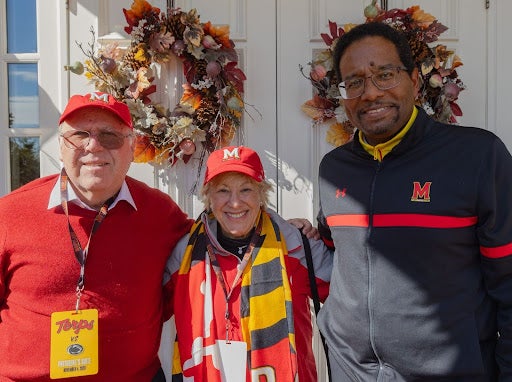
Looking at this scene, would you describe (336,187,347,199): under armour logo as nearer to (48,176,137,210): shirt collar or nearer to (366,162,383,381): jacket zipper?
(366,162,383,381): jacket zipper

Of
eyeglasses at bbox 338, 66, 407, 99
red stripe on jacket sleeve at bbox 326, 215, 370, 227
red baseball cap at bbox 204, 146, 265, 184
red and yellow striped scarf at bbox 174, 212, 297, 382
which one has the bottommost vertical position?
red and yellow striped scarf at bbox 174, 212, 297, 382

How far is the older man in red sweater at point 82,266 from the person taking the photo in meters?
1.70

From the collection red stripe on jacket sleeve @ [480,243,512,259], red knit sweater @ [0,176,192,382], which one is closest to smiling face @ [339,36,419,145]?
red stripe on jacket sleeve @ [480,243,512,259]

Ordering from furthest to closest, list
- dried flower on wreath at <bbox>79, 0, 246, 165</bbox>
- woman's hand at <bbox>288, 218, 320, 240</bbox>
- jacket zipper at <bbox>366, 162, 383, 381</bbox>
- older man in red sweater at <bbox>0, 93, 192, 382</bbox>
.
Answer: dried flower on wreath at <bbox>79, 0, 246, 165</bbox>
woman's hand at <bbox>288, 218, 320, 240</bbox>
older man in red sweater at <bbox>0, 93, 192, 382</bbox>
jacket zipper at <bbox>366, 162, 383, 381</bbox>

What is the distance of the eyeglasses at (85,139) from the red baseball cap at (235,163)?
38cm

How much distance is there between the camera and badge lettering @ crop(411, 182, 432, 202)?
153cm

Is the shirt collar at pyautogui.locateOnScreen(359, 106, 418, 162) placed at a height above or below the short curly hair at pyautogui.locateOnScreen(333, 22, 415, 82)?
below

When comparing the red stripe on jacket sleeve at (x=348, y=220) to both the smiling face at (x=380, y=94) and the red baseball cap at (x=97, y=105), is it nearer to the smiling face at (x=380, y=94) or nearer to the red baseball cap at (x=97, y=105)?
the smiling face at (x=380, y=94)

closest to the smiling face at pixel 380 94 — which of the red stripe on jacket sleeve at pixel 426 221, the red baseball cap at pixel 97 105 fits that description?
the red stripe on jacket sleeve at pixel 426 221

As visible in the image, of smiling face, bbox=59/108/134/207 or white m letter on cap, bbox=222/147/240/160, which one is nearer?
smiling face, bbox=59/108/134/207

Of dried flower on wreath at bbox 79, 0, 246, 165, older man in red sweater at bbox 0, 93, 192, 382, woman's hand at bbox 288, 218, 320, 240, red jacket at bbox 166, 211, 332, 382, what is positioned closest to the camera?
older man in red sweater at bbox 0, 93, 192, 382

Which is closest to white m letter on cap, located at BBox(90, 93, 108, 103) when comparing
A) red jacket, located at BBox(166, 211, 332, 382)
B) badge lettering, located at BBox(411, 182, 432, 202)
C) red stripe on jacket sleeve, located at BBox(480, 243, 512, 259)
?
red jacket, located at BBox(166, 211, 332, 382)

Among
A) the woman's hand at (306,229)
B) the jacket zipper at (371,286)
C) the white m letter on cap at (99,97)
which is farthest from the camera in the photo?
the woman's hand at (306,229)

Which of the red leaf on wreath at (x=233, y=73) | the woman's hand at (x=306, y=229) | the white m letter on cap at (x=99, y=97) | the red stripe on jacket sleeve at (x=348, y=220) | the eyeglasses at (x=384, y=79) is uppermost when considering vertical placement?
the red leaf on wreath at (x=233, y=73)
